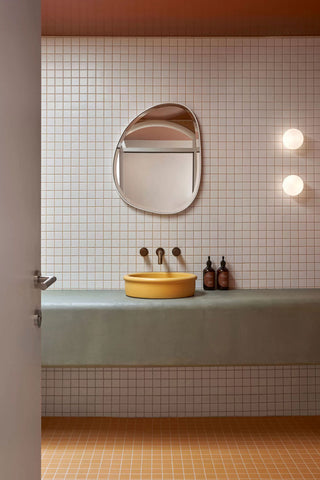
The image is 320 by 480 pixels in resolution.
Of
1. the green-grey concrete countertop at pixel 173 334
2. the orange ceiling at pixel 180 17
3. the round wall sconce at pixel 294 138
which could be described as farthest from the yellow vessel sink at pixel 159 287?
the orange ceiling at pixel 180 17

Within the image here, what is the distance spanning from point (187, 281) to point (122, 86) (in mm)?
1357

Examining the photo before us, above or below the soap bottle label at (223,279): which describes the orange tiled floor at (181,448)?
below

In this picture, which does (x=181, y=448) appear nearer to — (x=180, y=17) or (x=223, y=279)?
(x=223, y=279)

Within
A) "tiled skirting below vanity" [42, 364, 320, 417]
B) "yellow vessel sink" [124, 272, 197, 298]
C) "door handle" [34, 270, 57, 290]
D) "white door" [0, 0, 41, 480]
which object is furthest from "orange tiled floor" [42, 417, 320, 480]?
"door handle" [34, 270, 57, 290]

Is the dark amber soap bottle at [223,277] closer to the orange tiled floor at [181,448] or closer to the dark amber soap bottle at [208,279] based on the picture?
the dark amber soap bottle at [208,279]

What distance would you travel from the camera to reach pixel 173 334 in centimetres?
263

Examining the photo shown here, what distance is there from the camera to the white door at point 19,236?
1250 millimetres

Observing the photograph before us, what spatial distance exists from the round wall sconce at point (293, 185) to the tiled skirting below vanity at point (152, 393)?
1.17 m

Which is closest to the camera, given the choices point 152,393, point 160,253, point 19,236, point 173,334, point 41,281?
point 19,236

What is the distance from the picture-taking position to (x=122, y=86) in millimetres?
3158

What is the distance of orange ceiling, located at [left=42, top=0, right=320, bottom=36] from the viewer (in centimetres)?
265

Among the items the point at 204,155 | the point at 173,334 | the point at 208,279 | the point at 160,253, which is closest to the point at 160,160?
the point at 204,155

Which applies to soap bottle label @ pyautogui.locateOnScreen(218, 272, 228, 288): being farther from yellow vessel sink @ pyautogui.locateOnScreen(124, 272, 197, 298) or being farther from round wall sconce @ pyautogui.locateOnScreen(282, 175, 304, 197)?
round wall sconce @ pyautogui.locateOnScreen(282, 175, 304, 197)

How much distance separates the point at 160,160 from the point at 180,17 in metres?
0.86
